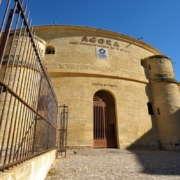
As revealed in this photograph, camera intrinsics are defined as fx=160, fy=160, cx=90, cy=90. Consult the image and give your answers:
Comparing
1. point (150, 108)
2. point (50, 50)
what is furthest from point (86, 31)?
point (150, 108)

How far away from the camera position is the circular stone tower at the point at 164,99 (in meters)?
11.0

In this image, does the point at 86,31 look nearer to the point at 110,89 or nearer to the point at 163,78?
the point at 110,89

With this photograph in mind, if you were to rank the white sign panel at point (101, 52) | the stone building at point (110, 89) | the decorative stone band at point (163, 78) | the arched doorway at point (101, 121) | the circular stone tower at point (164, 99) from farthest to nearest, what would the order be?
the decorative stone band at point (163, 78)
the white sign panel at point (101, 52)
the circular stone tower at point (164, 99)
the stone building at point (110, 89)
the arched doorway at point (101, 121)

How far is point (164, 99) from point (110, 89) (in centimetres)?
419

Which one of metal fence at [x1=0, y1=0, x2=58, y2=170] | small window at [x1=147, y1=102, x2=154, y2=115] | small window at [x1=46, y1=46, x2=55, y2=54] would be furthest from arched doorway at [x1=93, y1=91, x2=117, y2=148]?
metal fence at [x1=0, y1=0, x2=58, y2=170]

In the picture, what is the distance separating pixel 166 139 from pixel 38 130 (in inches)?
406

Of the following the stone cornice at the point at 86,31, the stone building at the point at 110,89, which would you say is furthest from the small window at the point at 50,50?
the stone cornice at the point at 86,31

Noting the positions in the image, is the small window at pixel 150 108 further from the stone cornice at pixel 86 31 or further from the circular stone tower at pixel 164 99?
the stone cornice at pixel 86 31

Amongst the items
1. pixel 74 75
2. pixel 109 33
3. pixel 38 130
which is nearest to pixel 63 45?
pixel 74 75

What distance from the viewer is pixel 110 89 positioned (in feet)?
37.4

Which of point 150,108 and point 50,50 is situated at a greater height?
point 50,50

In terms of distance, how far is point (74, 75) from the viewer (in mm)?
11117

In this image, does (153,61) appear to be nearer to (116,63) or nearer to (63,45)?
(116,63)

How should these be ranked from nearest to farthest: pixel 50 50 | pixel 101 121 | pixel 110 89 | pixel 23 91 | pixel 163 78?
pixel 23 91 < pixel 101 121 < pixel 110 89 < pixel 50 50 < pixel 163 78
